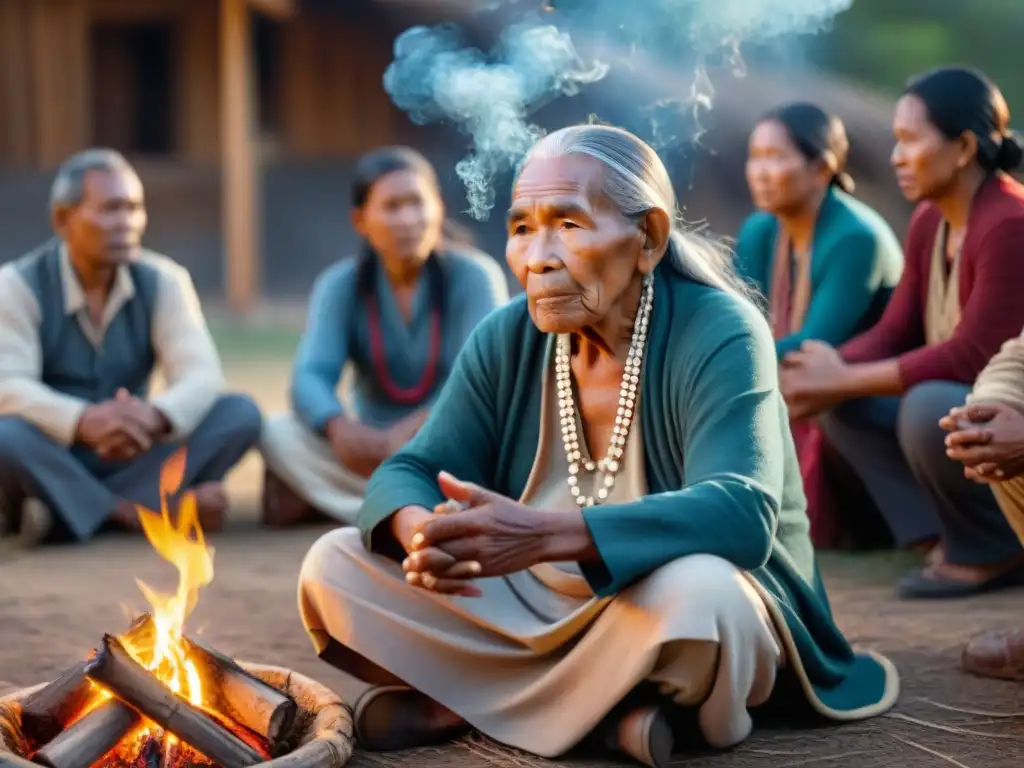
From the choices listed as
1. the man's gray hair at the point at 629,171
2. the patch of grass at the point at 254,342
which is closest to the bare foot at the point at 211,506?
the man's gray hair at the point at 629,171

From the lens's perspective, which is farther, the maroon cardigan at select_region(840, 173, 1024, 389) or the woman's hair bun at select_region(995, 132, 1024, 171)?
the woman's hair bun at select_region(995, 132, 1024, 171)

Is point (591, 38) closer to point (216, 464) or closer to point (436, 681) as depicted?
point (436, 681)

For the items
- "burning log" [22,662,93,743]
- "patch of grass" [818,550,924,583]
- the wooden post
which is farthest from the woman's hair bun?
the wooden post

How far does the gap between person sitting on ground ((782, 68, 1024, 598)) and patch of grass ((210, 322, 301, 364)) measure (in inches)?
288

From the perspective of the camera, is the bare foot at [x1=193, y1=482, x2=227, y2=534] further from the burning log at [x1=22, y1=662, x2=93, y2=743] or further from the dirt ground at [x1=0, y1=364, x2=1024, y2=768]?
the burning log at [x1=22, y1=662, x2=93, y2=743]

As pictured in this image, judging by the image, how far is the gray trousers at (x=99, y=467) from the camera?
6512mm

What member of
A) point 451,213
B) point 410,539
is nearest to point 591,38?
point 410,539

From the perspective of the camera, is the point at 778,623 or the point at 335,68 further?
the point at 335,68

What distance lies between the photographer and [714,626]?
132 inches

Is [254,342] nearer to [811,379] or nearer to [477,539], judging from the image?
[811,379]

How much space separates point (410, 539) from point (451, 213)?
512 inches

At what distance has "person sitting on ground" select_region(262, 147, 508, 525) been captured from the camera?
689 cm

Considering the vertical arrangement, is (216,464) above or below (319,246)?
below

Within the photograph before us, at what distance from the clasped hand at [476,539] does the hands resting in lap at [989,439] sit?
1134mm
